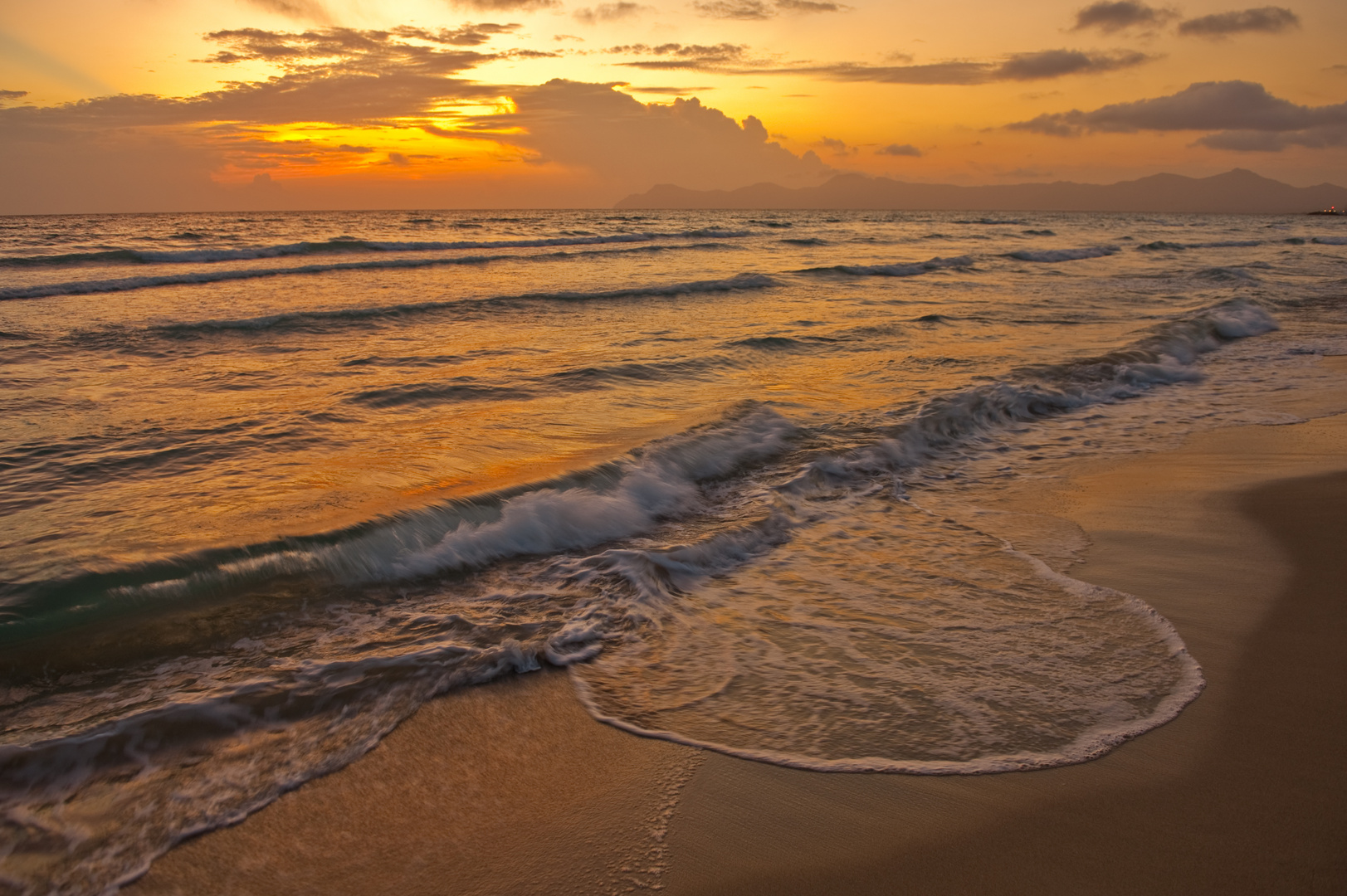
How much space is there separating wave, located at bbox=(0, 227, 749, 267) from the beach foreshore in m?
27.1

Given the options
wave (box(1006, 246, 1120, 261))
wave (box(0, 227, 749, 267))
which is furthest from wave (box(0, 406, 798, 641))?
wave (box(1006, 246, 1120, 261))

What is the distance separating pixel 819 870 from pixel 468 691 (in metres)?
1.78

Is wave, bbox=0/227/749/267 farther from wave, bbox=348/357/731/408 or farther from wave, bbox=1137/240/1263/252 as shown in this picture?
wave, bbox=348/357/731/408

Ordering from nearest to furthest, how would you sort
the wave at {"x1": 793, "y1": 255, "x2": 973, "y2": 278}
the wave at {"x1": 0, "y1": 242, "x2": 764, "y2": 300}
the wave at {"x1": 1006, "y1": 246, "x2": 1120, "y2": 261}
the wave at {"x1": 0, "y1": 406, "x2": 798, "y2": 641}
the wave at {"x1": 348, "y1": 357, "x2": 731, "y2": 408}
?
the wave at {"x1": 0, "y1": 406, "x2": 798, "y2": 641} < the wave at {"x1": 348, "y1": 357, "x2": 731, "y2": 408} < the wave at {"x1": 0, "y1": 242, "x2": 764, "y2": 300} < the wave at {"x1": 793, "y1": 255, "x2": 973, "y2": 278} < the wave at {"x1": 1006, "y1": 246, "x2": 1120, "y2": 261}

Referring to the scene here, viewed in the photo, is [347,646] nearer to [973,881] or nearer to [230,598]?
[230,598]

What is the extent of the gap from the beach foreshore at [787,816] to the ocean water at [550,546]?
0.14 m

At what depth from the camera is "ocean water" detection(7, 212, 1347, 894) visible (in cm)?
319

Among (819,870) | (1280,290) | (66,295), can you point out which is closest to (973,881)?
(819,870)

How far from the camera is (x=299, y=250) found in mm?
29922

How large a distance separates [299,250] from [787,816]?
1262 inches

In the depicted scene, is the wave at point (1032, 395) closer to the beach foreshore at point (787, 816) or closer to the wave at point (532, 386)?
the wave at point (532, 386)

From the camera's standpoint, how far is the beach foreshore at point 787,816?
244 centimetres

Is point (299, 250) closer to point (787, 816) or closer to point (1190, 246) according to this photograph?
point (787, 816)

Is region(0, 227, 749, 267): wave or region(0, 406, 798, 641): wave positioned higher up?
region(0, 227, 749, 267): wave
